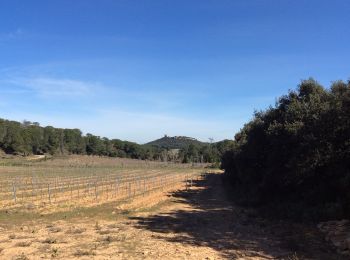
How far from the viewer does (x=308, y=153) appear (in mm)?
23250

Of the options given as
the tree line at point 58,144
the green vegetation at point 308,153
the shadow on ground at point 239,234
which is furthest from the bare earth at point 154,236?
the tree line at point 58,144

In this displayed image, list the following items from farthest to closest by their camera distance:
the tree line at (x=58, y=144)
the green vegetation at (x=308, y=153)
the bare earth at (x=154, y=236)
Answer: the tree line at (x=58, y=144) → the green vegetation at (x=308, y=153) → the bare earth at (x=154, y=236)

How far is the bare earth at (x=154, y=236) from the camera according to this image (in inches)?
563

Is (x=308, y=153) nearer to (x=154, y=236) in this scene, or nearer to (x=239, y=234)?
(x=239, y=234)

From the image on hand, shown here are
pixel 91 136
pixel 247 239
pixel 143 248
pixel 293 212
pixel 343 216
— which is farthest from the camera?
pixel 91 136

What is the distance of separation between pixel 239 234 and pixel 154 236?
3.66 m

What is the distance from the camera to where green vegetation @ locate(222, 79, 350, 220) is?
22.4 m

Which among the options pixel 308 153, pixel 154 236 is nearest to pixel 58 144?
pixel 308 153

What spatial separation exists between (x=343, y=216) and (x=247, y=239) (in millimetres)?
5458

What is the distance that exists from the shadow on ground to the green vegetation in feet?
7.75

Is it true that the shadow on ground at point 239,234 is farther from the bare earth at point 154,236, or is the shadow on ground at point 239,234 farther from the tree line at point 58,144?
the tree line at point 58,144

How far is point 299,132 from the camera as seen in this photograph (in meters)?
24.9

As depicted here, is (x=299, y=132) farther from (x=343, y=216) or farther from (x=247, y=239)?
(x=247, y=239)

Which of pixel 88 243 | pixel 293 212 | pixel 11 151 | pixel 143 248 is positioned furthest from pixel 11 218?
pixel 11 151
